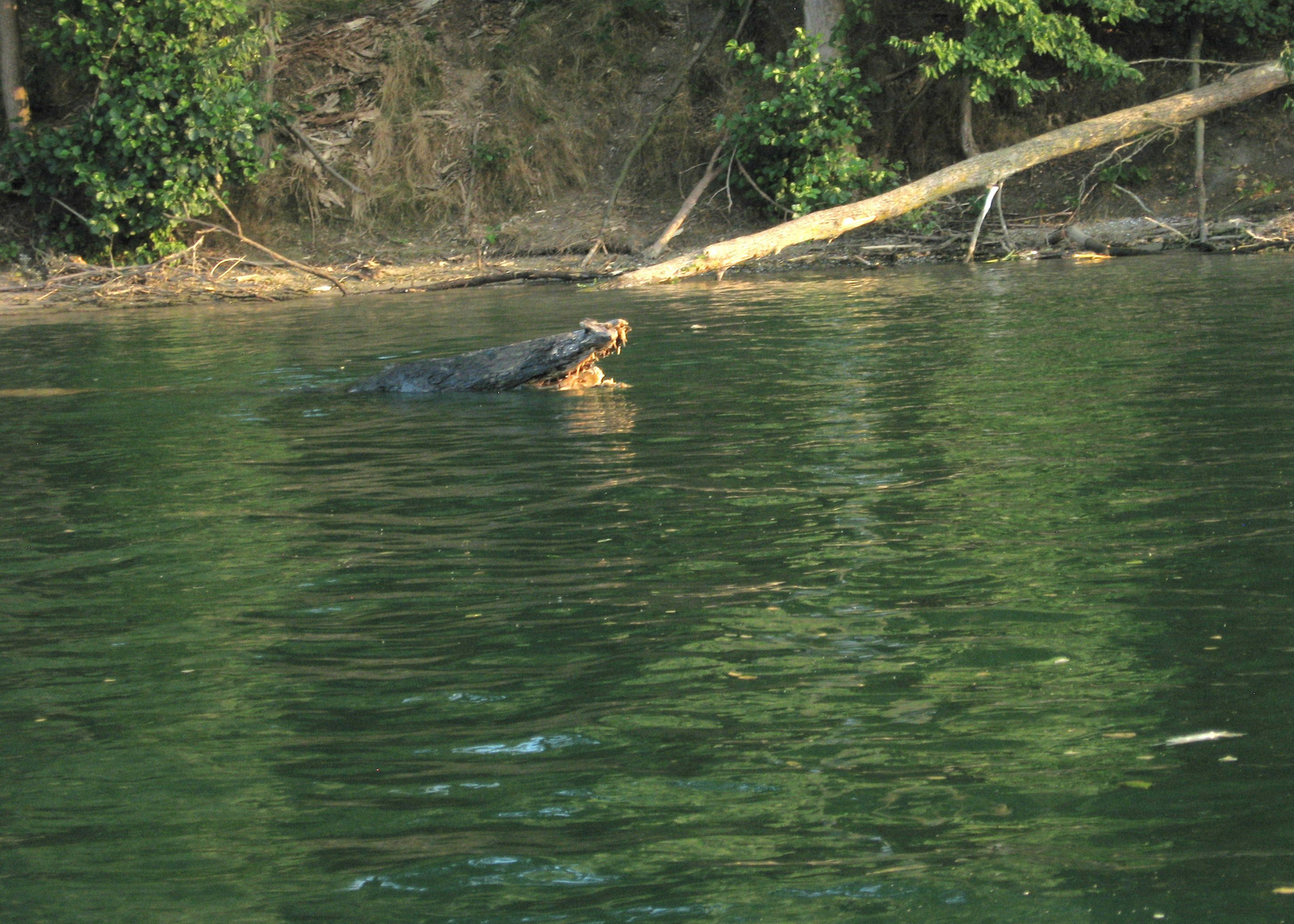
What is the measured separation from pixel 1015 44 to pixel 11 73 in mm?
15433

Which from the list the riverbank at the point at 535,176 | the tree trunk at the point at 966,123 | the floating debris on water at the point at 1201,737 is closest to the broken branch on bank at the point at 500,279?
the riverbank at the point at 535,176

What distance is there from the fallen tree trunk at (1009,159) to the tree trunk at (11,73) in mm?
10424

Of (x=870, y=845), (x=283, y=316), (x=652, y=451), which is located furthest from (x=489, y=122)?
(x=870, y=845)

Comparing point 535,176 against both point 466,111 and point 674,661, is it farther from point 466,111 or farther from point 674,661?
point 674,661

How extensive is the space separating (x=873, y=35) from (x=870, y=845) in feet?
70.6

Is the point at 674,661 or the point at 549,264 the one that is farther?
the point at 549,264

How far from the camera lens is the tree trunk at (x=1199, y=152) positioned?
17.8 metres

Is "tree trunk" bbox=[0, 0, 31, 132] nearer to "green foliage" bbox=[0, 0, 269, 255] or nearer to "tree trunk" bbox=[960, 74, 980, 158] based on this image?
"green foliage" bbox=[0, 0, 269, 255]

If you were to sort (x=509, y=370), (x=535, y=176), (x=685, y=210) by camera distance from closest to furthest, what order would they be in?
(x=509, y=370) → (x=685, y=210) → (x=535, y=176)

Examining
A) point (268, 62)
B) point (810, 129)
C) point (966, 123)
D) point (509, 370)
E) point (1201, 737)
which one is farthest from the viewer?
point (268, 62)

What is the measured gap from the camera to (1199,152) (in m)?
18.6

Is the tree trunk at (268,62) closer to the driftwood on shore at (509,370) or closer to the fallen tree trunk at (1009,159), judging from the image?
the fallen tree trunk at (1009,159)

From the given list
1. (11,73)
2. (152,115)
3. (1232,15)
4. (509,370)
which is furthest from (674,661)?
(11,73)

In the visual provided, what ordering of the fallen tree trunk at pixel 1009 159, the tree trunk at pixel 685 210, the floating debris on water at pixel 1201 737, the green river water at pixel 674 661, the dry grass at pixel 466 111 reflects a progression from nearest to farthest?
the green river water at pixel 674 661
the floating debris on water at pixel 1201 737
the fallen tree trunk at pixel 1009 159
the tree trunk at pixel 685 210
the dry grass at pixel 466 111
